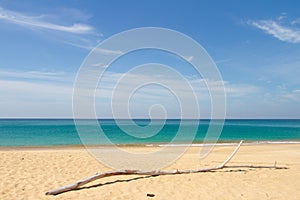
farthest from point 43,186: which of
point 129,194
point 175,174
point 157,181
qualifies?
point 175,174

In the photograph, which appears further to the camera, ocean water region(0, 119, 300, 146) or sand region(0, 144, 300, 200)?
ocean water region(0, 119, 300, 146)

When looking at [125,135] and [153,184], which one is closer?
[153,184]

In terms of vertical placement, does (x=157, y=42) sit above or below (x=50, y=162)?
above

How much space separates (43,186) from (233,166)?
24.6ft

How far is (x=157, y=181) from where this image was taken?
8977 mm

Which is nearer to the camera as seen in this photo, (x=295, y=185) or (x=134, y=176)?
(x=295, y=185)

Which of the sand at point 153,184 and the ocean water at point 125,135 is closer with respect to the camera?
the sand at point 153,184

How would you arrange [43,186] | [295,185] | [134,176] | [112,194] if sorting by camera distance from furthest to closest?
[134,176] < [295,185] < [43,186] < [112,194]

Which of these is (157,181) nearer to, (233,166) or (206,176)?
(206,176)

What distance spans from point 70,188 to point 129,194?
4.82ft

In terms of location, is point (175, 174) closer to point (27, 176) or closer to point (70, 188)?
point (70, 188)

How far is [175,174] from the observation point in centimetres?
→ 1012

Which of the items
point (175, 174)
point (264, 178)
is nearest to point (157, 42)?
point (175, 174)

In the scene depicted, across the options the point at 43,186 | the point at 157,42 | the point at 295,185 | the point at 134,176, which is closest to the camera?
the point at 43,186
